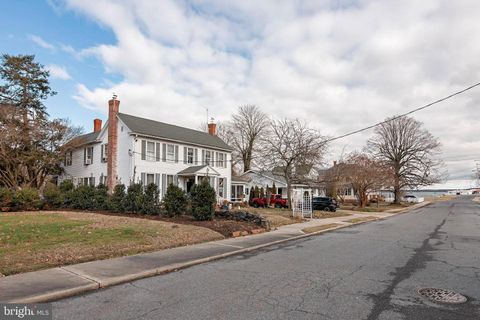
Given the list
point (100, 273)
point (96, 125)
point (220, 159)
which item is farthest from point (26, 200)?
point (220, 159)

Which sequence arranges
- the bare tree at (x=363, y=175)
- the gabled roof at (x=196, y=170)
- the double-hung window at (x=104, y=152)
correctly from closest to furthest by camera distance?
the double-hung window at (x=104, y=152) → the gabled roof at (x=196, y=170) → the bare tree at (x=363, y=175)

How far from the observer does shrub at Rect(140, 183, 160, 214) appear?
1888 centimetres

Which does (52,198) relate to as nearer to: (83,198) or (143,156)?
(83,198)

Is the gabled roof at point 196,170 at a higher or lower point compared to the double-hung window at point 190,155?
lower

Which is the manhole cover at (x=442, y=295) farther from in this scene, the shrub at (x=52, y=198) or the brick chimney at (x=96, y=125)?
the brick chimney at (x=96, y=125)

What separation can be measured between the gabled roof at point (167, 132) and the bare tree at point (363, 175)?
14.9 metres

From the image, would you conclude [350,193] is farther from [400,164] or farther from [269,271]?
[269,271]

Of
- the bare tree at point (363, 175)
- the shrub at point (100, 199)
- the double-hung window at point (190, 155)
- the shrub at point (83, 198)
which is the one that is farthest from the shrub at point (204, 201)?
the bare tree at point (363, 175)

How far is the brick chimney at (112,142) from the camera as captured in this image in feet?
94.6

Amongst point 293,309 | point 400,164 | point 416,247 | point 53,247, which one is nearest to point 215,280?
point 293,309

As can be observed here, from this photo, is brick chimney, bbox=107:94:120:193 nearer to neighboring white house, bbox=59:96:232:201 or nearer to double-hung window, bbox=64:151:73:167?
neighboring white house, bbox=59:96:232:201

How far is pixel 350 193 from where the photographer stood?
67.0 meters

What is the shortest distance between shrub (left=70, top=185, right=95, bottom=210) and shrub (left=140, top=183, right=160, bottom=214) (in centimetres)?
558

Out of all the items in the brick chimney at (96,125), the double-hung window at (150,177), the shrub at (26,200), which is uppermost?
the brick chimney at (96,125)
